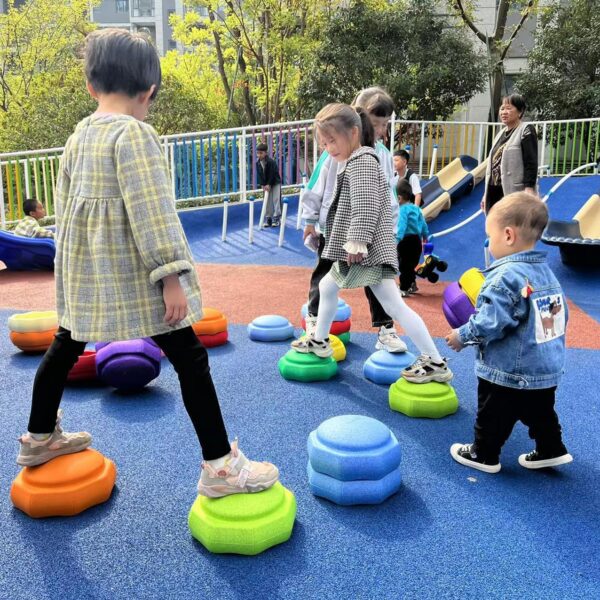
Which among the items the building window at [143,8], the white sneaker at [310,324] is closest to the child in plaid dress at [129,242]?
the white sneaker at [310,324]

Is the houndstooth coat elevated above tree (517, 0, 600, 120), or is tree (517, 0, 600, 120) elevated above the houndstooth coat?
tree (517, 0, 600, 120)

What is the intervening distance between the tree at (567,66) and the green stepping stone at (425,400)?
46.1 feet

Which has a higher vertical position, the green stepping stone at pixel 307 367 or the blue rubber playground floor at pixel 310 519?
the green stepping stone at pixel 307 367

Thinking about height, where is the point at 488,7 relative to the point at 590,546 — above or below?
above

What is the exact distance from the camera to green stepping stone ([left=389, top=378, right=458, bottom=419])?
3432 mm

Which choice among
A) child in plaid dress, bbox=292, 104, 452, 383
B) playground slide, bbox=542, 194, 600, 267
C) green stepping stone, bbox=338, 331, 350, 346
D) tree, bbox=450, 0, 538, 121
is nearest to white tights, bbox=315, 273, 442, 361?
child in plaid dress, bbox=292, 104, 452, 383

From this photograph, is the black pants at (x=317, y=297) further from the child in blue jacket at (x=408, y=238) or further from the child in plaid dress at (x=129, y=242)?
the child in blue jacket at (x=408, y=238)

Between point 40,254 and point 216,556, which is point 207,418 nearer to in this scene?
point 216,556

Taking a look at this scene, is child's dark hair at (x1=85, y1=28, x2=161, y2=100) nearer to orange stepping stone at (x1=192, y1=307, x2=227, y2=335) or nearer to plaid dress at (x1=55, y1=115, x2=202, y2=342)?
plaid dress at (x1=55, y1=115, x2=202, y2=342)

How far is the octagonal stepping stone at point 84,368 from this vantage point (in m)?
3.88

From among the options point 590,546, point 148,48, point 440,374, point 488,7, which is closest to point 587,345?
point 440,374

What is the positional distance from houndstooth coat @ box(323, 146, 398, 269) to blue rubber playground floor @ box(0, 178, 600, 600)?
853mm

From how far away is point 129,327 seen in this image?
7.15 ft

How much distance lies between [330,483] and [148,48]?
1.76 m
